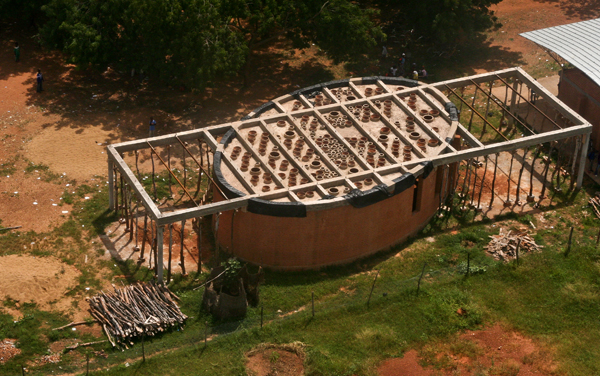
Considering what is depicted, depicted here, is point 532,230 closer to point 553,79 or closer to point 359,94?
point 359,94

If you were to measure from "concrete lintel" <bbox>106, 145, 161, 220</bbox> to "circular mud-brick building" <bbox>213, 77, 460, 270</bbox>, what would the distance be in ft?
10.5

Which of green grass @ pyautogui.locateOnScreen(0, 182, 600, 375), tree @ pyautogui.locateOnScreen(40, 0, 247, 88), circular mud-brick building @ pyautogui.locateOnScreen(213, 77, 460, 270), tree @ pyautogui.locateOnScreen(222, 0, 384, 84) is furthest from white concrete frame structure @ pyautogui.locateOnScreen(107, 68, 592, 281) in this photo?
tree @ pyautogui.locateOnScreen(40, 0, 247, 88)

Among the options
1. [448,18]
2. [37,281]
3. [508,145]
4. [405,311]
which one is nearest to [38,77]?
[37,281]

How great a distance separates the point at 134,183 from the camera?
39.0 meters

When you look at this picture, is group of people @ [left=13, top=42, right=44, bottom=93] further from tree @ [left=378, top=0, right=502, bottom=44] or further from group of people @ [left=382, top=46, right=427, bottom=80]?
tree @ [left=378, top=0, right=502, bottom=44]

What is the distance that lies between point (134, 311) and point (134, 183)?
6.24 metres

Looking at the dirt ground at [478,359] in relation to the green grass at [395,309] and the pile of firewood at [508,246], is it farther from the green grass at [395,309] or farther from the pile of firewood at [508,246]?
the pile of firewood at [508,246]

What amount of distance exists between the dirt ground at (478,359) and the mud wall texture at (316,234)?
646 centimetres

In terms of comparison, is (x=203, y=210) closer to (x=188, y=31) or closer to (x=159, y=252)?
(x=159, y=252)

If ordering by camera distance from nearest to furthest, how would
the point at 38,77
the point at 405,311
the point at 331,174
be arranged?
the point at 405,311 → the point at 331,174 → the point at 38,77

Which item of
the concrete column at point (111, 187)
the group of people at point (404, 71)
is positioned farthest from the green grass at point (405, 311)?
the group of people at point (404, 71)

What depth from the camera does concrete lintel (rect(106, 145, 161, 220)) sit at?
122 ft

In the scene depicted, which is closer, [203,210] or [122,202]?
[203,210]

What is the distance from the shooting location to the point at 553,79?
54.9 metres
